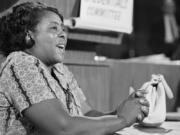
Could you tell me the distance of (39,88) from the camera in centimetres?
127

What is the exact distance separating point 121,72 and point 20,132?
116 centimetres

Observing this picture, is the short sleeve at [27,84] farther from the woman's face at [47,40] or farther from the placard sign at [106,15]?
the placard sign at [106,15]

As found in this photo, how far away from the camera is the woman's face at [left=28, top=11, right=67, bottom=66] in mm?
1449

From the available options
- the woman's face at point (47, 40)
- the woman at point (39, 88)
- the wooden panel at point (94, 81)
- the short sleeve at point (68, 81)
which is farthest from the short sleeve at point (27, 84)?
the wooden panel at point (94, 81)

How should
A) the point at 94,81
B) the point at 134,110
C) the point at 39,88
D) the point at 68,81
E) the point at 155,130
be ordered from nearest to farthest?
the point at 39,88 < the point at 134,110 < the point at 155,130 < the point at 68,81 < the point at 94,81

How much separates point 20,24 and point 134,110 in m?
0.56

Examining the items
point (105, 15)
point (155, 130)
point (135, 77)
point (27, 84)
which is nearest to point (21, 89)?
point (27, 84)

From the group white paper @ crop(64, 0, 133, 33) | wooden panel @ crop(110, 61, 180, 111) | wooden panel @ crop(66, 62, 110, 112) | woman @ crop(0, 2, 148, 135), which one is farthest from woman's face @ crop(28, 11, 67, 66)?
wooden panel @ crop(110, 61, 180, 111)

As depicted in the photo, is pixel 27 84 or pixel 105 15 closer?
pixel 27 84

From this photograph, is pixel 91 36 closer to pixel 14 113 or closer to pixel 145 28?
pixel 14 113

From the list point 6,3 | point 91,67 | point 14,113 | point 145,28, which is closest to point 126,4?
point 91,67

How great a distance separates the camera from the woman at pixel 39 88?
1246 millimetres

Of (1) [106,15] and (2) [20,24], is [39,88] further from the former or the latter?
(1) [106,15]

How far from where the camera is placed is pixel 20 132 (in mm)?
1340
